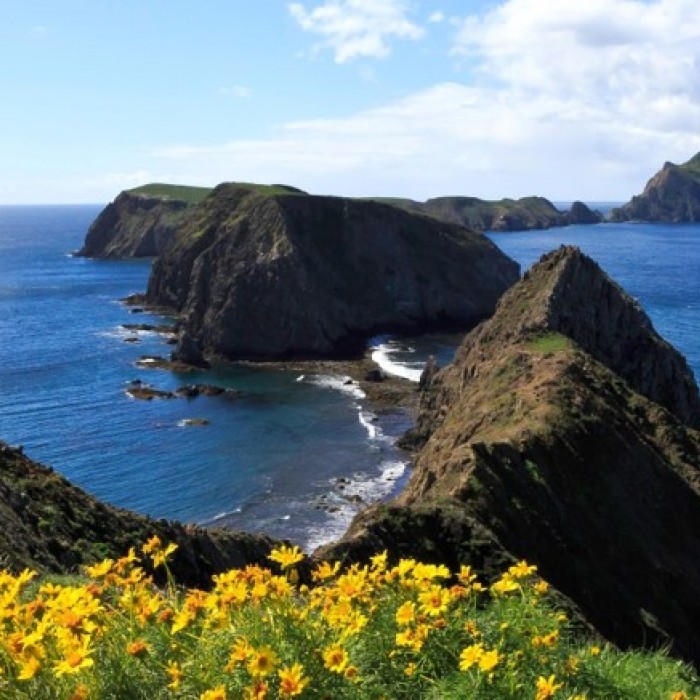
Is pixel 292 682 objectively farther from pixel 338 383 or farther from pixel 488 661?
pixel 338 383

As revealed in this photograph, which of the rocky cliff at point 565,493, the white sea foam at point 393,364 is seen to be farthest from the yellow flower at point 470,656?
the white sea foam at point 393,364

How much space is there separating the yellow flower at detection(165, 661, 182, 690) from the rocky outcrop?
33.4ft

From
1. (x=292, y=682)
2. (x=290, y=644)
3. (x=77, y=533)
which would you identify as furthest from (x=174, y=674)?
(x=77, y=533)

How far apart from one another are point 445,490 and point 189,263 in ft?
349

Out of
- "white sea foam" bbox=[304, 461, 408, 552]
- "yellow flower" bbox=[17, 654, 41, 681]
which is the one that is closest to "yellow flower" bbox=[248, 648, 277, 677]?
"yellow flower" bbox=[17, 654, 41, 681]

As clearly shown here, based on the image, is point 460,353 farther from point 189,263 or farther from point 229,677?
point 189,263

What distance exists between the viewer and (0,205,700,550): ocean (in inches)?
2238

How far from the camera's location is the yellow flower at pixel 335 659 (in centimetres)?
627

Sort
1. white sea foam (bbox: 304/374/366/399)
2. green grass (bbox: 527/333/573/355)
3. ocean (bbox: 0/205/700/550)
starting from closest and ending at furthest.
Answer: green grass (bbox: 527/333/573/355)
ocean (bbox: 0/205/700/550)
white sea foam (bbox: 304/374/366/399)

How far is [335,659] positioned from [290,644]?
57 centimetres

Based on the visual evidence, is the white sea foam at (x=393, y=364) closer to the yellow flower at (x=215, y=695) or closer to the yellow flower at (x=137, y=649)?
the yellow flower at (x=137, y=649)

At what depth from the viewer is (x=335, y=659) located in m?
6.34

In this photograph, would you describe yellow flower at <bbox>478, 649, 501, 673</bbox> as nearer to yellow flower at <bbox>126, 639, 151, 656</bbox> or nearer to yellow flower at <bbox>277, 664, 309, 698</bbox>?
yellow flower at <bbox>277, 664, 309, 698</bbox>

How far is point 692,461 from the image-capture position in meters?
40.5
